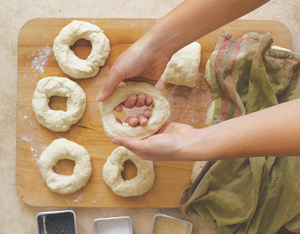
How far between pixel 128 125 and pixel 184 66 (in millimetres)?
671

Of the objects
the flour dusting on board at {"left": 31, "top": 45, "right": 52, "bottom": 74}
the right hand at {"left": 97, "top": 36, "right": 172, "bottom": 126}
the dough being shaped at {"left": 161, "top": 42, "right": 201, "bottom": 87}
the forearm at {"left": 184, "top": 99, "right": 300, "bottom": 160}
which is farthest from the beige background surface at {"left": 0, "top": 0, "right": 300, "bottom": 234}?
the forearm at {"left": 184, "top": 99, "right": 300, "bottom": 160}

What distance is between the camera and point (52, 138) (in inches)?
83.5

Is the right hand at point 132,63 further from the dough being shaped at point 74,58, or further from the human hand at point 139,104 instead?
the dough being shaped at point 74,58

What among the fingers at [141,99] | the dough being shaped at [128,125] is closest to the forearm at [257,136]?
the dough being shaped at [128,125]

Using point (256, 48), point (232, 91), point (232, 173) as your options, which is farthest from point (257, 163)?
point (256, 48)

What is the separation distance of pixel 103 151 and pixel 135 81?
677mm

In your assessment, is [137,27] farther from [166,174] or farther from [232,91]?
[166,174]

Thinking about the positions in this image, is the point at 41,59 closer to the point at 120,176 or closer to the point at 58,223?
the point at 120,176

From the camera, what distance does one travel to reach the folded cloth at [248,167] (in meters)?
1.85

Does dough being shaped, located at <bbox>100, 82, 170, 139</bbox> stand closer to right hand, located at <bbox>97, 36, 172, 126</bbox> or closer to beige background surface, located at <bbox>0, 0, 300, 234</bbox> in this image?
right hand, located at <bbox>97, 36, 172, 126</bbox>

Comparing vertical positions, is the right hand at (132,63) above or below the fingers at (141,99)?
above

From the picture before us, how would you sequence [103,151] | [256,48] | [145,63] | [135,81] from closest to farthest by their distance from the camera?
[145,63], [135,81], [256,48], [103,151]

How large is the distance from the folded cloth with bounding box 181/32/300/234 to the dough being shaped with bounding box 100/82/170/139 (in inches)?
22.4

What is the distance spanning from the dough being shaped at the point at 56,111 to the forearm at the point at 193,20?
76 cm
